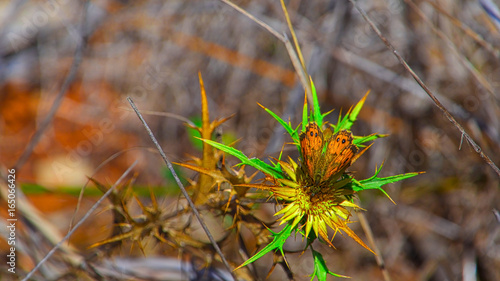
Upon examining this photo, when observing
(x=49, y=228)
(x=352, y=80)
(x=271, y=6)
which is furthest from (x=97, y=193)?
(x=352, y=80)

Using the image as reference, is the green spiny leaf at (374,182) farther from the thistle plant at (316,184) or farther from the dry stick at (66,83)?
the dry stick at (66,83)

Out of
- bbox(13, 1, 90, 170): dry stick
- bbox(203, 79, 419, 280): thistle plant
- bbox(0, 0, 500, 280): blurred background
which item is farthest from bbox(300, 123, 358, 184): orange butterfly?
bbox(13, 1, 90, 170): dry stick

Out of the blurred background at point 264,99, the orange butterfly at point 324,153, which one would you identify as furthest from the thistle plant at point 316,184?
the blurred background at point 264,99

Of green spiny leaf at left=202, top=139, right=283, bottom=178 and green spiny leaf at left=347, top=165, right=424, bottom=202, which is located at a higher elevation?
green spiny leaf at left=202, top=139, right=283, bottom=178

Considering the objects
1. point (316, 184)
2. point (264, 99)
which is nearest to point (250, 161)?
point (316, 184)

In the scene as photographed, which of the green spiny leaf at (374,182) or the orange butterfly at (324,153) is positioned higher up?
the orange butterfly at (324,153)

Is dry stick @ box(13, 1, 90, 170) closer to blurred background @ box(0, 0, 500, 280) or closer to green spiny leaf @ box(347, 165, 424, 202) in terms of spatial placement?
blurred background @ box(0, 0, 500, 280)
